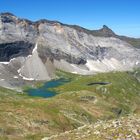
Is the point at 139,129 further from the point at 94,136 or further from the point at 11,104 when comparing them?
the point at 11,104

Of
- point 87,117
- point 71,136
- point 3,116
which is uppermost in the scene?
point 71,136

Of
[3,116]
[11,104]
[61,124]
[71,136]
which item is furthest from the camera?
[11,104]

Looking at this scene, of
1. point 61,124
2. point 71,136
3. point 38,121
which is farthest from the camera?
point 61,124

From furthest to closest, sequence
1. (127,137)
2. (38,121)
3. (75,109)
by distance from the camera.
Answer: (75,109) < (38,121) < (127,137)

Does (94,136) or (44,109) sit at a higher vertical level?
(94,136)

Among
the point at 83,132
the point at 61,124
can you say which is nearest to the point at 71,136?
the point at 83,132

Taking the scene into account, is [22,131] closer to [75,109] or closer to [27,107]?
[27,107]

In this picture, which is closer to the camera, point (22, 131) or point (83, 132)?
point (83, 132)

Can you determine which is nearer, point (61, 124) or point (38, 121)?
point (38, 121)

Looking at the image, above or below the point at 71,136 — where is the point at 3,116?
below

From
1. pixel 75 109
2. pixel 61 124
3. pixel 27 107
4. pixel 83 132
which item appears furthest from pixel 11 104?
pixel 83 132
